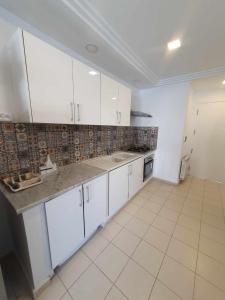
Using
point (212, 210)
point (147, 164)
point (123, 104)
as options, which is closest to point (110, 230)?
point (147, 164)

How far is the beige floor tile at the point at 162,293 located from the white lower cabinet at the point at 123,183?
0.90 meters

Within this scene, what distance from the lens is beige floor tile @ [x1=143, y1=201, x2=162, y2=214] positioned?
7.27 ft

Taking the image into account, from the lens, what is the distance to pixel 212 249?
60.5 inches

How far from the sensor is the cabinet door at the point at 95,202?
4.69ft

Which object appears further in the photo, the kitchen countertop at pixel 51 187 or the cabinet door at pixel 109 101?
the cabinet door at pixel 109 101

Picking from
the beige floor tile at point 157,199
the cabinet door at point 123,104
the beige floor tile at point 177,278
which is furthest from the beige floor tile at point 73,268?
the cabinet door at point 123,104

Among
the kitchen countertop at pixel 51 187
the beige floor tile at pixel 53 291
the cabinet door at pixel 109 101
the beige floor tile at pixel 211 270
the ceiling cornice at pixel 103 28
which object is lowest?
the beige floor tile at pixel 211 270

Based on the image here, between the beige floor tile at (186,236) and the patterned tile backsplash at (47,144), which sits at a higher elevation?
the patterned tile backsplash at (47,144)

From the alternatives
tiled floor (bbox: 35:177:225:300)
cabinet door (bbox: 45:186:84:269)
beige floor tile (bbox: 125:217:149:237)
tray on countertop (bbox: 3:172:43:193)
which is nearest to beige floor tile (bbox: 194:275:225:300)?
tiled floor (bbox: 35:177:225:300)

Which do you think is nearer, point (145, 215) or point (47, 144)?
point (47, 144)

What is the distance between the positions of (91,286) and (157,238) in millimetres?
929

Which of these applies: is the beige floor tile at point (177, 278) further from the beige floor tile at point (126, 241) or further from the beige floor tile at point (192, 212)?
the beige floor tile at point (192, 212)

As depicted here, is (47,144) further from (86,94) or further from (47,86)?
(86,94)

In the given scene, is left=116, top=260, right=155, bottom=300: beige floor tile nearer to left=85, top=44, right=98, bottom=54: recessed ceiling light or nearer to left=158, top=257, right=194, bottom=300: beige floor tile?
left=158, top=257, right=194, bottom=300: beige floor tile
